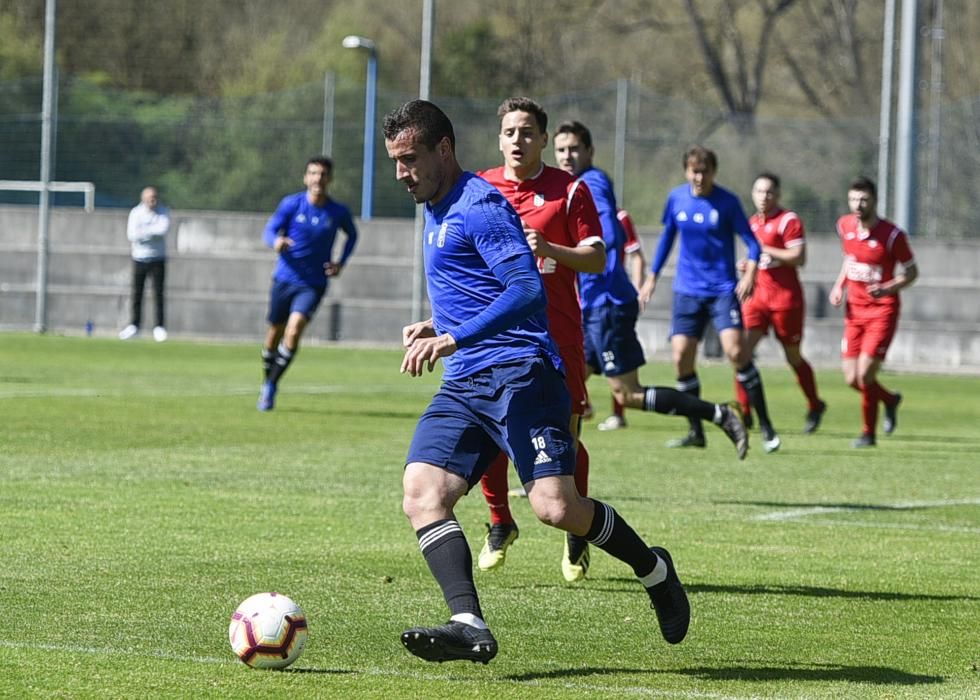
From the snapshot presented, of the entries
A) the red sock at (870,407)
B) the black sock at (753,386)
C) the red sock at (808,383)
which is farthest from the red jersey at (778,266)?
the black sock at (753,386)

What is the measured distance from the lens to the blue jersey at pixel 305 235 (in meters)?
16.7

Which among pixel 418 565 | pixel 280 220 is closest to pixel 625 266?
pixel 280 220

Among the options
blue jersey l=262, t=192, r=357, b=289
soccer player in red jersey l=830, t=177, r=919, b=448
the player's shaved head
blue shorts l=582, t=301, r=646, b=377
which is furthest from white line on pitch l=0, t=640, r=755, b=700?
blue jersey l=262, t=192, r=357, b=289

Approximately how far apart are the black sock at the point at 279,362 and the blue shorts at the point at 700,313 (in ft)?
13.1

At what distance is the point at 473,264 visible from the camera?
5.96 meters

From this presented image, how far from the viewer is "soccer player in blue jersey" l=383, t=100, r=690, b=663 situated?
5.71 meters

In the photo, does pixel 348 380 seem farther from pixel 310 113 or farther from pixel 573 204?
pixel 573 204

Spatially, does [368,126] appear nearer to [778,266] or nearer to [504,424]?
[778,266]

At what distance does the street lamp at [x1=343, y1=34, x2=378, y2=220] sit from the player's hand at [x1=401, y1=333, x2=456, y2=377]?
951 inches

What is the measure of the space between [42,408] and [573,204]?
8548 millimetres

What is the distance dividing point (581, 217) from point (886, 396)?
838 centimetres

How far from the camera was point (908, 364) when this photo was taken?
27.8 metres

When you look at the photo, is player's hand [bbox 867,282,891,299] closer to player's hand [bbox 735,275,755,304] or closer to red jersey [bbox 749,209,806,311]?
red jersey [bbox 749,209,806,311]

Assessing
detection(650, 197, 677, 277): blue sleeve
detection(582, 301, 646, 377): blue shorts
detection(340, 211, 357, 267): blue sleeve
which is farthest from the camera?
detection(340, 211, 357, 267): blue sleeve
